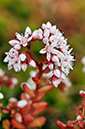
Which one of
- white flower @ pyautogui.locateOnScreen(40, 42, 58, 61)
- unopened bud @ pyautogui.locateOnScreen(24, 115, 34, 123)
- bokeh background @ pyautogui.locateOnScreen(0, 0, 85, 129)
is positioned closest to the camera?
white flower @ pyautogui.locateOnScreen(40, 42, 58, 61)

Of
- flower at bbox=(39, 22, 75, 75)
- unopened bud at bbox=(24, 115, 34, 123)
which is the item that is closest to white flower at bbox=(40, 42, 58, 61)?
flower at bbox=(39, 22, 75, 75)

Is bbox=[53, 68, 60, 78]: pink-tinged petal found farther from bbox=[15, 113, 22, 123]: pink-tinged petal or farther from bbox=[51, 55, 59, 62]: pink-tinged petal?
bbox=[15, 113, 22, 123]: pink-tinged petal

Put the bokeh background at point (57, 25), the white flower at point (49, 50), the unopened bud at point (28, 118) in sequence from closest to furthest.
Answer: the white flower at point (49, 50)
the unopened bud at point (28, 118)
the bokeh background at point (57, 25)

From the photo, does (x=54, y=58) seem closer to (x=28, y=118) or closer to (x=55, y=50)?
(x=55, y=50)

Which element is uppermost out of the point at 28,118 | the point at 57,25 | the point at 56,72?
the point at 57,25

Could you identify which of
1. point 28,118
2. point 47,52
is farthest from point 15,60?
point 28,118

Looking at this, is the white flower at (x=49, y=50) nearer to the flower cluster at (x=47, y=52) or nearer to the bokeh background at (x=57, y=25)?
the flower cluster at (x=47, y=52)

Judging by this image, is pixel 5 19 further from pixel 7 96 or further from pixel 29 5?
pixel 7 96

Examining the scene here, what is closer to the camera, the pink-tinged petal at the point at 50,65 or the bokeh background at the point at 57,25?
the pink-tinged petal at the point at 50,65

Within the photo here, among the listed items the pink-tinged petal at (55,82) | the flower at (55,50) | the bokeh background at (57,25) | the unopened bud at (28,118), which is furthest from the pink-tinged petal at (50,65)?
the bokeh background at (57,25)
